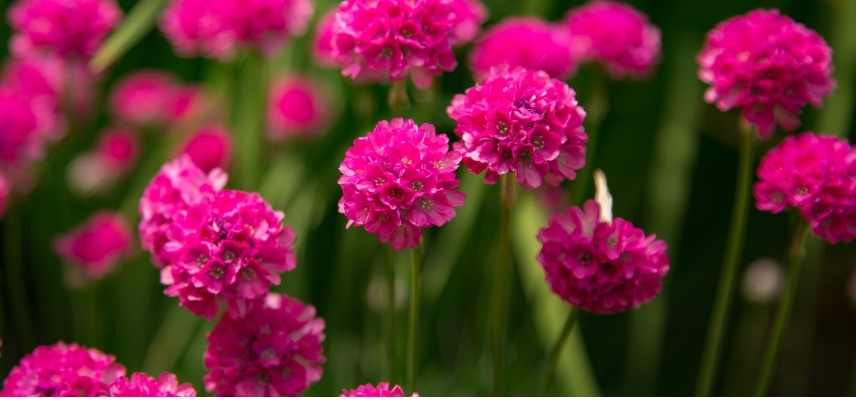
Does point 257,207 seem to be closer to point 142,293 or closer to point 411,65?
point 411,65

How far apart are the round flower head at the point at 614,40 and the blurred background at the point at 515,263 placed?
18 centimetres

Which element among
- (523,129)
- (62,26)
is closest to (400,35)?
(523,129)

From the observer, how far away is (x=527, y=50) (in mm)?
1197

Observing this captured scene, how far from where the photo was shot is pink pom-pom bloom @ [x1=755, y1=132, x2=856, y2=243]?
777mm

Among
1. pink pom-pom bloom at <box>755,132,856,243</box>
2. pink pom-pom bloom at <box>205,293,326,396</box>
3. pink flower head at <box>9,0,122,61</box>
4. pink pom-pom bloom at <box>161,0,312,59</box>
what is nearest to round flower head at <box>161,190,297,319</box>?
pink pom-pom bloom at <box>205,293,326,396</box>

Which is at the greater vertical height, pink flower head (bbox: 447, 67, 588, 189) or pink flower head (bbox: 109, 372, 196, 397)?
pink flower head (bbox: 447, 67, 588, 189)

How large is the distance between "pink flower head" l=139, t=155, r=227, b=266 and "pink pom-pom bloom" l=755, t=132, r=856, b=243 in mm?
407

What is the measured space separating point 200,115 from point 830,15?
1.00 meters

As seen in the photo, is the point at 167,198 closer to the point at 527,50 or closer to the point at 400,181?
the point at 400,181

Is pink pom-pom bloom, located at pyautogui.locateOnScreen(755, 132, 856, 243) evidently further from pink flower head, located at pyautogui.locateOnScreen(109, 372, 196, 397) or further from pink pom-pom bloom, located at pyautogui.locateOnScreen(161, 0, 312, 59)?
pink pom-pom bloom, located at pyautogui.locateOnScreen(161, 0, 312, 59)

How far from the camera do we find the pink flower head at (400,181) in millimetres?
678

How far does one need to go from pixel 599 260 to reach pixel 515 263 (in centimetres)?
92

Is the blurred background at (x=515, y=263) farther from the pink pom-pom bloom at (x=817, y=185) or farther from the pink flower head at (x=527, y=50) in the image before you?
the pink pom-pom bloom at (x=817, y=185)

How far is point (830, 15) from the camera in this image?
171cm
